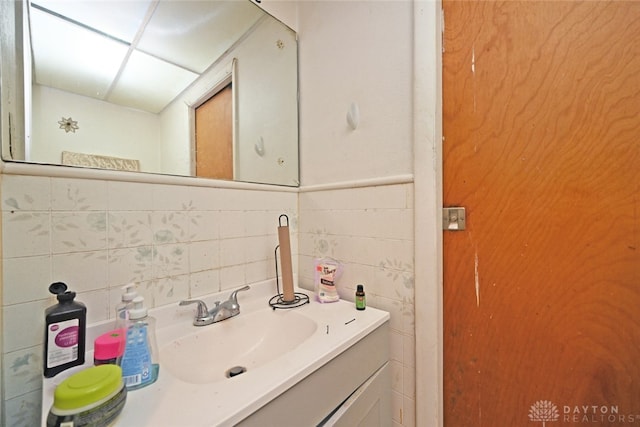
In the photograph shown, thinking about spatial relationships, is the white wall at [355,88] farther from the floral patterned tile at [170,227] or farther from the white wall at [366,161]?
the floral patterned tile at [170,227]

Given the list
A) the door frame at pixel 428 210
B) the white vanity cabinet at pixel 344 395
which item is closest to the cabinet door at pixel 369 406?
the white vanity cabinet at pixel 344 395

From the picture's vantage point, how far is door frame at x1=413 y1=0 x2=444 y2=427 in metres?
0.75

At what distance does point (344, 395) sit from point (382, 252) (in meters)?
0.45

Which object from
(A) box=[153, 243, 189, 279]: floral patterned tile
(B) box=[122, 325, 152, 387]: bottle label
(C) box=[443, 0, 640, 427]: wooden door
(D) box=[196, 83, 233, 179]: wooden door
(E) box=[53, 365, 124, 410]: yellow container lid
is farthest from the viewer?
(D) box=[196, 83, 233, 179]: wooden door

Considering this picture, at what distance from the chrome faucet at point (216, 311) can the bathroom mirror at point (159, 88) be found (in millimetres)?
445

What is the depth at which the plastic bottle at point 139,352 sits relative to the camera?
49cm

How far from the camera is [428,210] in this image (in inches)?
30.0

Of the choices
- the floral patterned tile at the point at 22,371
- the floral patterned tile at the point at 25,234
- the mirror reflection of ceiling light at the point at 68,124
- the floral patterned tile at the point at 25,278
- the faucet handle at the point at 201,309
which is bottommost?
the floral patterned tile at the point at 22,371

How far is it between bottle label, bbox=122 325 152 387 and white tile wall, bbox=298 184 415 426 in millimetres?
656

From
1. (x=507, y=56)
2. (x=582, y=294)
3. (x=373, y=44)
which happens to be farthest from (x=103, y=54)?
(x=582, y=294)

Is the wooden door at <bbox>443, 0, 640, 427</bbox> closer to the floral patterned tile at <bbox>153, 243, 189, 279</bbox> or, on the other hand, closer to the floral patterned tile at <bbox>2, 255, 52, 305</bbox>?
the floral patterned tile at <bbox>153, 243, 189, 279</bbox>

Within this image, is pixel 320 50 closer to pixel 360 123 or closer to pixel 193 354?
pixel 360 123

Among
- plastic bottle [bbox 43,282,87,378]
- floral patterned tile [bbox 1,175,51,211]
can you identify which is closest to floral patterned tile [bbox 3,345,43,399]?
plastic bottle [bbox 43,282,87,378]

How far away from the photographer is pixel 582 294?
2.05ft
